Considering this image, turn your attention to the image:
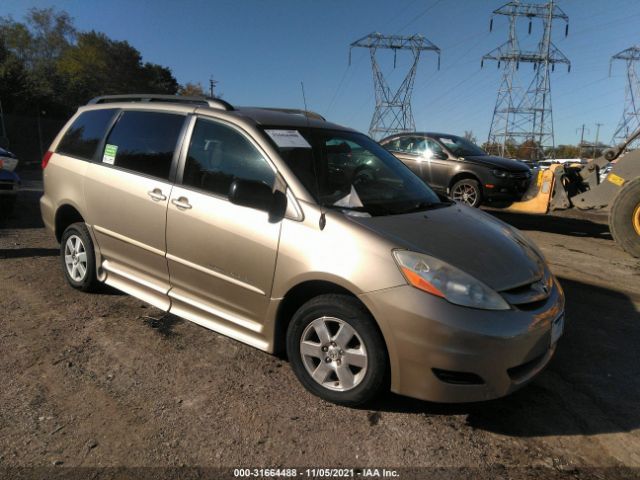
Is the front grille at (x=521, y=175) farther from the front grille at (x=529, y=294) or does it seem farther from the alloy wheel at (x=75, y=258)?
the alloy wheel at (x=75, y=258)

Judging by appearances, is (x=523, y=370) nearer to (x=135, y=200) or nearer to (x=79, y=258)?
(x=135, y=200)

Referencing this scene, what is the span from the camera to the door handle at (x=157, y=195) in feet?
12.1

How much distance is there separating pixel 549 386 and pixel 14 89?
3688cm

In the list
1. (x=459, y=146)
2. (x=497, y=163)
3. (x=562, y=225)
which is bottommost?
(x=562, y=225)

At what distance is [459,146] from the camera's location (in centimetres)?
1001

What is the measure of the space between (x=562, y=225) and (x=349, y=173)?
8054 mm

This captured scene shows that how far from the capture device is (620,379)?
3385 mm

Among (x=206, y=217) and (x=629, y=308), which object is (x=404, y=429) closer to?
(x=206, y=217)

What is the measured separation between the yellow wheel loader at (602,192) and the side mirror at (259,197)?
249 inches

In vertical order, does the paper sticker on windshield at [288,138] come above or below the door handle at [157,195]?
above

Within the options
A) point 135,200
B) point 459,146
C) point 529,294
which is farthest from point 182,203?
point 459,146

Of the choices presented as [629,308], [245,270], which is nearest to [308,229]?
[245,270]

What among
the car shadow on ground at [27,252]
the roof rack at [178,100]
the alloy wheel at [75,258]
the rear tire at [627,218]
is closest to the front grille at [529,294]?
the roof rack at [178,100]

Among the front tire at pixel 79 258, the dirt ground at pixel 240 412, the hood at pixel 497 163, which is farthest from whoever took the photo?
the hood at pixel 497 163
